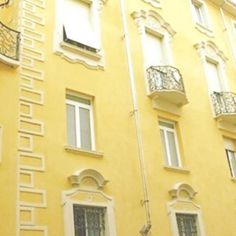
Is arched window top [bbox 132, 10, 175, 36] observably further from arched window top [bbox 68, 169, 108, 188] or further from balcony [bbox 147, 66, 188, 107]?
arched window top [bbox 68, 169, 108, 188]

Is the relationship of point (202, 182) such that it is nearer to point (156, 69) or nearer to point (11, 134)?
point (156, 69)

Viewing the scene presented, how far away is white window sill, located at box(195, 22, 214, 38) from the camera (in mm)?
19784

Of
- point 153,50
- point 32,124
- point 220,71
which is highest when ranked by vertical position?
point 220,71

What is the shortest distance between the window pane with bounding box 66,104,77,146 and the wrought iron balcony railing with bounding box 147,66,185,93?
3.37 m

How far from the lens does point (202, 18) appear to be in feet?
68.8

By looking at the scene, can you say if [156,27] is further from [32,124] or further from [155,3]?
[32,124]

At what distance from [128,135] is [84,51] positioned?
9.79ft

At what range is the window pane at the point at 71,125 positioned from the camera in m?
12.2

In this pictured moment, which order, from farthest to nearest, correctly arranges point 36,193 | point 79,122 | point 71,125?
point 79,122
point 71,125
point 36,193

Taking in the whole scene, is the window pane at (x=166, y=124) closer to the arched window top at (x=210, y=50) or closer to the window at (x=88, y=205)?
the window at (x=88, y=205)

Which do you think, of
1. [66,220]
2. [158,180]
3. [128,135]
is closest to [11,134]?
[66,220]

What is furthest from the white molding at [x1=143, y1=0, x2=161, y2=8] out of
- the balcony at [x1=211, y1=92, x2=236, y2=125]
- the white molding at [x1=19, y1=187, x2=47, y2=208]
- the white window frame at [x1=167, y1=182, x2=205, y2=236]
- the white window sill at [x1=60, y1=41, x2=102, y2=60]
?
the white molding at [x1=19, y1=187, x2=47, y2=208]

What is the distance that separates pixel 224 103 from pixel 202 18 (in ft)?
17.9

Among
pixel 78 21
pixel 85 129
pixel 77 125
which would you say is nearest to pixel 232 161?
pixel 85 129
